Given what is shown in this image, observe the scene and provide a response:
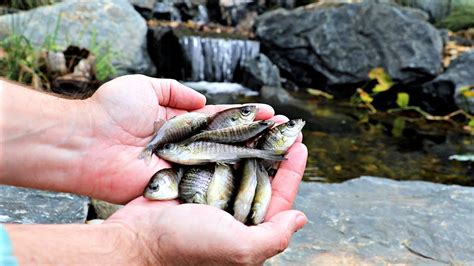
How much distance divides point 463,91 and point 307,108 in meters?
2.61

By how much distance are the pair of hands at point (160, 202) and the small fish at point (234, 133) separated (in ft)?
0.63

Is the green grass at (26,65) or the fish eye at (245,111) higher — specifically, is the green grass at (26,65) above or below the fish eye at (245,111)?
below

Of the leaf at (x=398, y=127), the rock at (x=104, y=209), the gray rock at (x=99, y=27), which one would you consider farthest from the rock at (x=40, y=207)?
the gray rock at (x=99, y=27)

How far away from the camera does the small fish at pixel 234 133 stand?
235 centimetres

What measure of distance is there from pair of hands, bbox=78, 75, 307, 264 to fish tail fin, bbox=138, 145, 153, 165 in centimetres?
2

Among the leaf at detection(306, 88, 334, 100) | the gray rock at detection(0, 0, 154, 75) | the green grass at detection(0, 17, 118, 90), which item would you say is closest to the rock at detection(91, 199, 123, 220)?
the green grass at detection(0, 17, 118, 90)

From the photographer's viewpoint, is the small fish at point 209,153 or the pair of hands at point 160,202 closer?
the pair of hands at point 160,202

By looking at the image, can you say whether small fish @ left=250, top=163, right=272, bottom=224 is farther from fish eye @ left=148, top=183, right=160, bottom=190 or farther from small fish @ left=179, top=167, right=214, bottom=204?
fish eye @ left=148, top=183, right=160, bottom=190

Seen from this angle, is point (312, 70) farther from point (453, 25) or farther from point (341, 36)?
point (453, 25)

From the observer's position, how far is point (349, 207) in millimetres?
3617

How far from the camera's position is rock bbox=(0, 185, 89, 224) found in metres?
2.78

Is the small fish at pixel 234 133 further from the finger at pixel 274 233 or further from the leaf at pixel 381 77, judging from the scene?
the leaf at pixel 381 77

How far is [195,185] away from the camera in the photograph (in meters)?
2.14

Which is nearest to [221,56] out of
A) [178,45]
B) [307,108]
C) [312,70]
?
[178,45]
